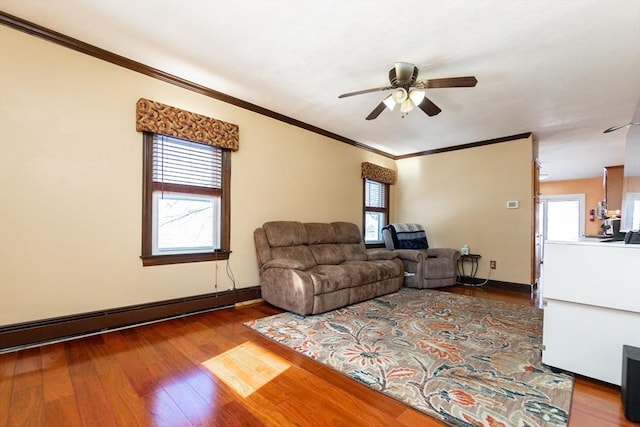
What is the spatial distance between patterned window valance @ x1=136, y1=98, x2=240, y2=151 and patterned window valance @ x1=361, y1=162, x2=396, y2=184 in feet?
8.85

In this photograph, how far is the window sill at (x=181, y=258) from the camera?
286 cm

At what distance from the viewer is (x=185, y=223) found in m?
3.21

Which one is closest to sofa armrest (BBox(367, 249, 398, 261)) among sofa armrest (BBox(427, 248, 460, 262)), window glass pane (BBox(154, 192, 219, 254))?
sofa armrest (BBox(427, 248, 460, 262))

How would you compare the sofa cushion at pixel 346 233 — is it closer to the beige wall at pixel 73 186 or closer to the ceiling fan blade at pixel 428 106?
the beige wall at pixel 73 186

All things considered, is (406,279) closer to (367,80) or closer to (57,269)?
(367,80)

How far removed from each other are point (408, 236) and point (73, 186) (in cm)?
474

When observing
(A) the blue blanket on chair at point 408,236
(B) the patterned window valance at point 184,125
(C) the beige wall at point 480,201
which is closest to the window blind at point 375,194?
(C) the beige wall at point 480,201

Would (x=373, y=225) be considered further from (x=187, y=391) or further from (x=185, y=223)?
(x=187, y=391)

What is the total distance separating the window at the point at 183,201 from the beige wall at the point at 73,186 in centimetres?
10

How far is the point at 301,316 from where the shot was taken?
10.0 feet

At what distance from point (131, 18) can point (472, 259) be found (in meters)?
5.69

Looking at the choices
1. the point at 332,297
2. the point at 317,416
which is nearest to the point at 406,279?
the point at 332,297

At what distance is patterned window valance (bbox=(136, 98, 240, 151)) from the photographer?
2.77 m

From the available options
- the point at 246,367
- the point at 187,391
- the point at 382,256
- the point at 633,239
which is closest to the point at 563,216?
the point at 382,256
